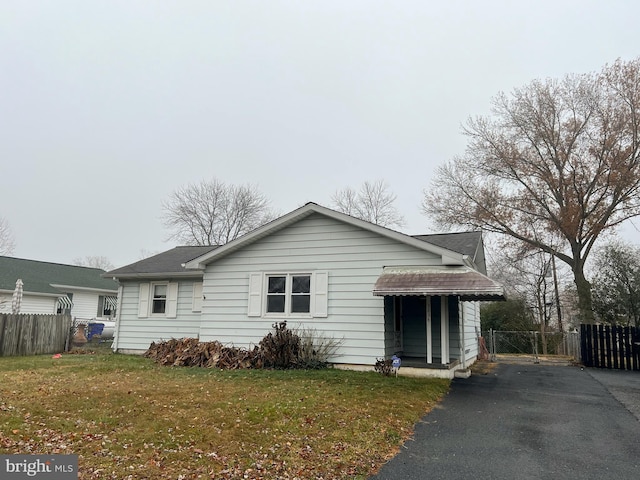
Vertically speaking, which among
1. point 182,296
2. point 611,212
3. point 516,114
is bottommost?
point 182,296

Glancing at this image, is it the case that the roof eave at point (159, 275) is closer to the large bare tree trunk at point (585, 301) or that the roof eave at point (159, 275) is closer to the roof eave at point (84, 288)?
the roof eave at point (84, 288)

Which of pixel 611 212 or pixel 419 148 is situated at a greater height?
pixel 419 148

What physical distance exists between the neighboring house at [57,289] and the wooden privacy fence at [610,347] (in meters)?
26.0

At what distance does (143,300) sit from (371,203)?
27.1 metres

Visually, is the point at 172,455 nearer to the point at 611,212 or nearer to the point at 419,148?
the point at 611,212

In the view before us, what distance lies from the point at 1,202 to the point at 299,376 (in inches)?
1512

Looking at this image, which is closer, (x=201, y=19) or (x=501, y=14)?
(x=501, y=14)

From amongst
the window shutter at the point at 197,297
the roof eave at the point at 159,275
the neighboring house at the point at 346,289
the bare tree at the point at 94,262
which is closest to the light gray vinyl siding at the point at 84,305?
the roof eave at the point at 159,275

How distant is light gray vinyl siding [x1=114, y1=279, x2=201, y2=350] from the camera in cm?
1453

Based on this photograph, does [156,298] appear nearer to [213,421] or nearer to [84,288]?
[213,421]

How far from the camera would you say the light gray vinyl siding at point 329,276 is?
11039 mm

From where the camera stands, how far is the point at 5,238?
129 feet

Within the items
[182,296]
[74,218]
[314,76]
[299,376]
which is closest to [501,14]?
[314,76]

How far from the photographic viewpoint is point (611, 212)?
21.2 m
